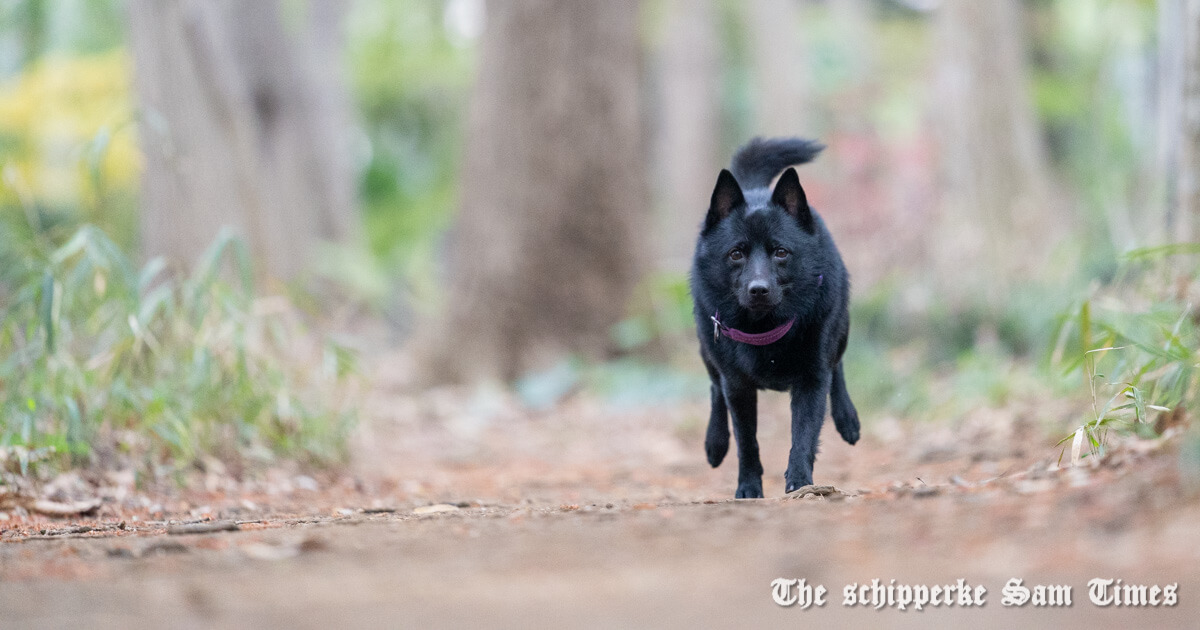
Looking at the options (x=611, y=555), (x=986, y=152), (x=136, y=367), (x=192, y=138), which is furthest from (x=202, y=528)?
(x=986, y=152)

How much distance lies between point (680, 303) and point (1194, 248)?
5572 millimetres

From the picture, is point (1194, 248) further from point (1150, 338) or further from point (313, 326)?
point (313, 326)

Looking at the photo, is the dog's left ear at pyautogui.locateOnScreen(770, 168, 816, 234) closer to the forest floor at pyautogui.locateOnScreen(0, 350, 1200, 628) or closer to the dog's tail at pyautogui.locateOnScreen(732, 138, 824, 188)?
the dog's tail at pyautogui.locateOnScreen(732, 138, 824, 188)

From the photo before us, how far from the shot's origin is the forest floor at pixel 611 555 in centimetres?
195

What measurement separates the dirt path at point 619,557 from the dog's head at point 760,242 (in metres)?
0.69

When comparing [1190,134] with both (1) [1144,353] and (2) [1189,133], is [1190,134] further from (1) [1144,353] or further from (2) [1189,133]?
(1) [1144,353]

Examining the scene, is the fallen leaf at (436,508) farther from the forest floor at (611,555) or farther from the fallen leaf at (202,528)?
the fallen leaf at (202,528)

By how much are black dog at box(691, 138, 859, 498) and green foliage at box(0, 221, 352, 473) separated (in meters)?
2.25

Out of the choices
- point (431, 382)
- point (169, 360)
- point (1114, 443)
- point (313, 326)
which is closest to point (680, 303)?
point (431, 382)

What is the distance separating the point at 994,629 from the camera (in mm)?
1809

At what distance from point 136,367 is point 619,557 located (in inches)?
122

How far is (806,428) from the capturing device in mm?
3348

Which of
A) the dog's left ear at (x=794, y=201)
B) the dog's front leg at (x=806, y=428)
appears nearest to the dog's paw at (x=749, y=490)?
the dog's front leg at (x=806, y=428)

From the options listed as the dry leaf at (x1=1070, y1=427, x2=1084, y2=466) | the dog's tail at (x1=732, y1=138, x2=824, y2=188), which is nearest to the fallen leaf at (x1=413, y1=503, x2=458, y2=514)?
the dog's tail at (x1=732, y1=138, x2=824, y2=188)
